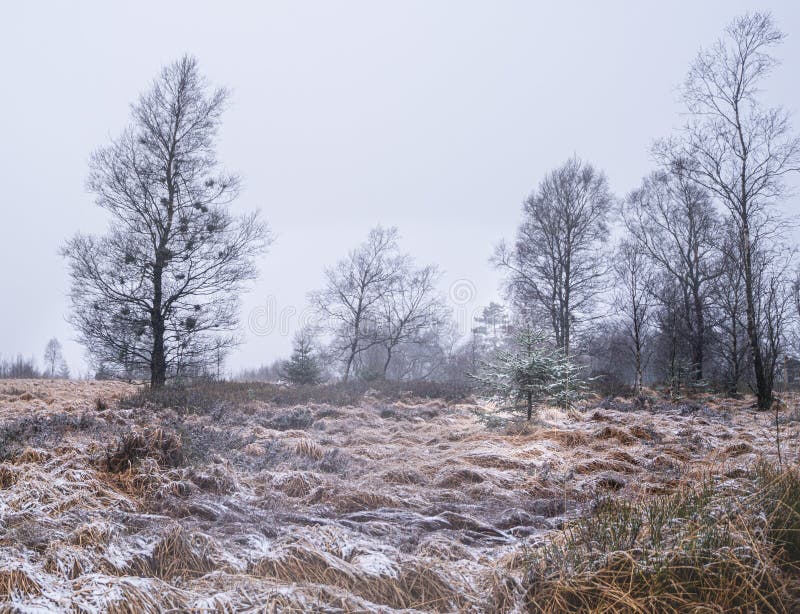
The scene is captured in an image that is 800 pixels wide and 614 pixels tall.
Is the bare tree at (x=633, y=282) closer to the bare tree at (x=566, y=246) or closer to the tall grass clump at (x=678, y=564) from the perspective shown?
the bare tree at (x=566, y=246)

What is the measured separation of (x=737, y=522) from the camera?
2.38 meters

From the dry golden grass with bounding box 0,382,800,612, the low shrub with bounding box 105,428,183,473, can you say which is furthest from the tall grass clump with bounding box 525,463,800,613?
the low shrub with bounding box 105,428,183,473

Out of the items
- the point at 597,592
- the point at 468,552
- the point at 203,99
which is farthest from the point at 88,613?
the point at 203,99

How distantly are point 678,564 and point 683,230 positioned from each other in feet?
71.9

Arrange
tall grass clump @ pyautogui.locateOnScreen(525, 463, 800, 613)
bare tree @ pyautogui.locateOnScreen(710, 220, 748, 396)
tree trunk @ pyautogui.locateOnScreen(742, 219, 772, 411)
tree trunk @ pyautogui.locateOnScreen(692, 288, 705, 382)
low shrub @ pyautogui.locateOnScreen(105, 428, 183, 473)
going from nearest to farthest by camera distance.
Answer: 1. tall grass clump @ pyautogui.locateOnScreen(525, 463, 800, 613)
2. low shrub @ pyautogui.locateOnScreen(105, 428, 183, 473)
3. tree trunk @ pyautogui.locateOnScreen(742, 219, 772, 411)
4. bare tree @ pyautogui.locateOnScreen(710, 220, 748, 396)
5. tree trunk @ pyautogui.locateOnScreen(692, 288, 705, 382)

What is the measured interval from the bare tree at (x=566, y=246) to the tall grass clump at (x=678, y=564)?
1790cm

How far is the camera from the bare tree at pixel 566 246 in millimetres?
20062

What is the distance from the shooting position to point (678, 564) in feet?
6.72

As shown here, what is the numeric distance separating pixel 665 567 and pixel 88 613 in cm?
247

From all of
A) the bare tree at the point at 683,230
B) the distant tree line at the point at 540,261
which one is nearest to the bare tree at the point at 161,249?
the distant tree line at the point at 540,261

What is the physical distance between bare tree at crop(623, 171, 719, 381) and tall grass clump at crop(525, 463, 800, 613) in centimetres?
1915

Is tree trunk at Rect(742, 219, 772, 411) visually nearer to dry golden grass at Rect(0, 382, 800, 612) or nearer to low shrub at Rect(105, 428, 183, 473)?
dry golden grass at Rect(0, 382, 800, 612)

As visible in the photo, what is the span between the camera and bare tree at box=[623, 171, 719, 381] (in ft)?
63.5

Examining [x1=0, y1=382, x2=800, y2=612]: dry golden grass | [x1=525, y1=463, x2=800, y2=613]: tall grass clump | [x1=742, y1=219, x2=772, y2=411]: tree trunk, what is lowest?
[x1=0, y1=382, x2=800, y2=612]: dry golden grass
